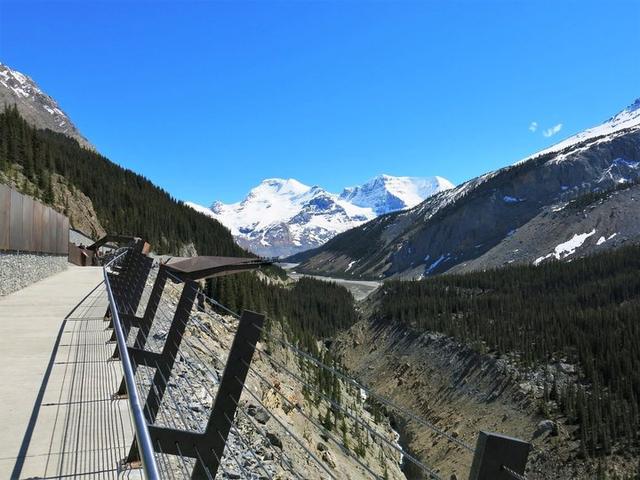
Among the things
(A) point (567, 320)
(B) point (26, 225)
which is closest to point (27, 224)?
(B) point (26, 225)

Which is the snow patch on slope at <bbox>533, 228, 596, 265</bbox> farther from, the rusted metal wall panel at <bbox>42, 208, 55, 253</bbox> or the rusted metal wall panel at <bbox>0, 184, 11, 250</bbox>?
the rusted metal wall panel at <bbox>0, 184, 11, 250</bbox>

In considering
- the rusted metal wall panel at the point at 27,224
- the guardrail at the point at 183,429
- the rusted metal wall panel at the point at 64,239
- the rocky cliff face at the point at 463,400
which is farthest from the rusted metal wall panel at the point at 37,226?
the rocky cliff face at the point at 463,400

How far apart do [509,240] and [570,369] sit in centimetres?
12882

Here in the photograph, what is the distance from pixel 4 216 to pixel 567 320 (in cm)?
8400

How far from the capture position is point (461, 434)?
6253cm

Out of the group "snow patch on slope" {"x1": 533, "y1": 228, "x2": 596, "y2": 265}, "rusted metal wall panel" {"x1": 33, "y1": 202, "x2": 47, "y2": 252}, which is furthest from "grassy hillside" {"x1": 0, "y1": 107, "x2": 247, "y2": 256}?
"snow patch on slope" {"x1": 533, "y1": 228, "x2": 596, "y2": 265}

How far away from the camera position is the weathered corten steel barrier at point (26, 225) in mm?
20281

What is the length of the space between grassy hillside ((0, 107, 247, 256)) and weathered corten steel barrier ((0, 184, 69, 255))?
38.6 m

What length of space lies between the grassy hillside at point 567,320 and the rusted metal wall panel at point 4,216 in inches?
2192

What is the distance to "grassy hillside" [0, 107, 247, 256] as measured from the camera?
70062 mm

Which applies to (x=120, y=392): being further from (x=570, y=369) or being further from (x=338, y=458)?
(x=570, y=369)

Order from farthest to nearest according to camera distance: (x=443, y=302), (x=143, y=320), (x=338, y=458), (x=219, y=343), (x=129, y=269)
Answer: (x=443, y=302), (x=338, y=458), (x=219, y=343), (x=129, y=269), (x=143, y=320)

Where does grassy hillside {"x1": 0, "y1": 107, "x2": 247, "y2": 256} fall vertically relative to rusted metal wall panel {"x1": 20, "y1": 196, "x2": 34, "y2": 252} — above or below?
above

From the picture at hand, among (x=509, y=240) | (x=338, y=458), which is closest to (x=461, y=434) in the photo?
(x=338, y=458)
